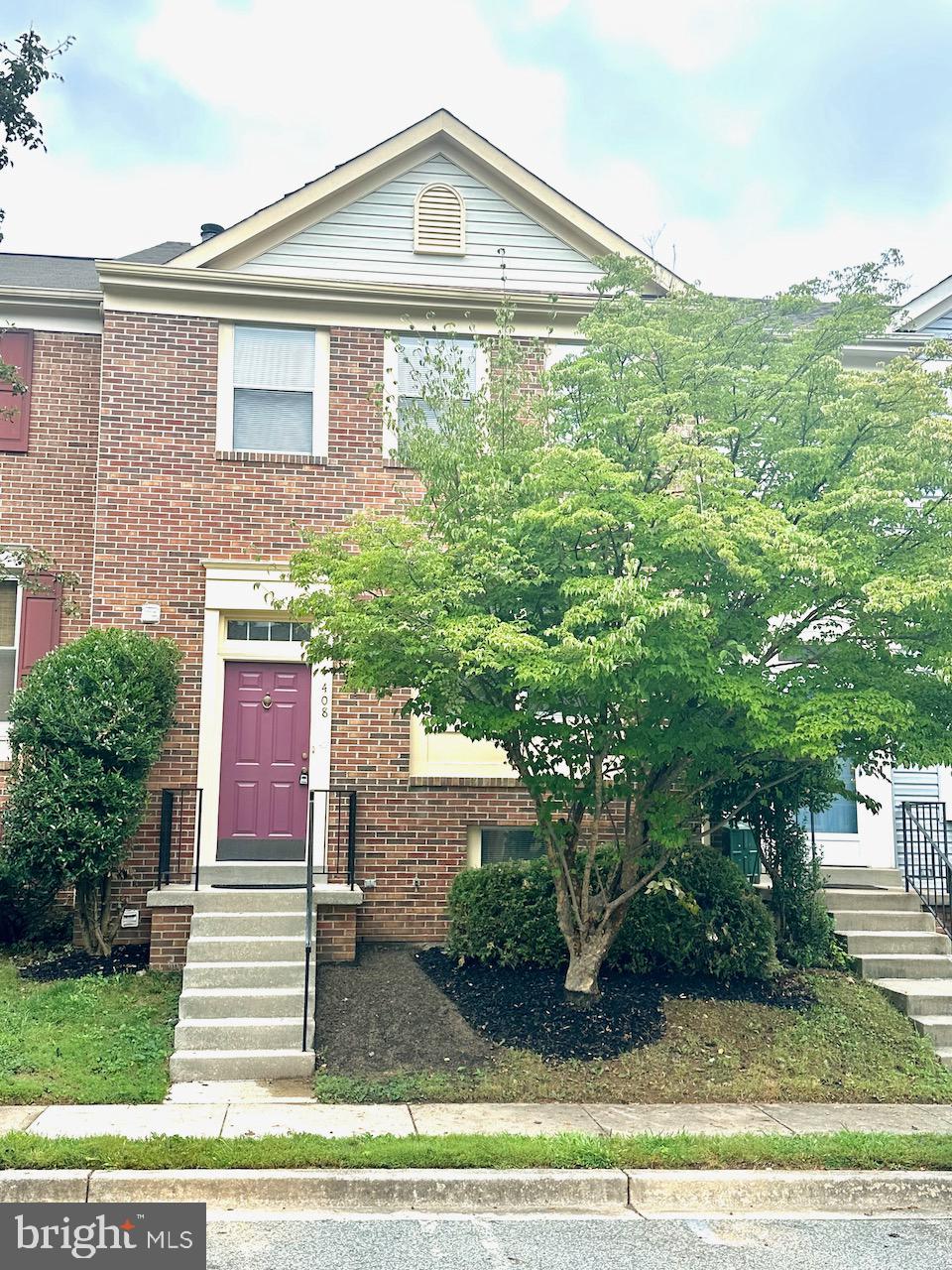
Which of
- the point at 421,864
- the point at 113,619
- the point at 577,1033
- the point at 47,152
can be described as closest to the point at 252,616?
the point at 113,619

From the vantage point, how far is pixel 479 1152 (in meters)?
6.16

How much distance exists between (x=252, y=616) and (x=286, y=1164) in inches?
246

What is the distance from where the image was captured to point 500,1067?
25.8ft

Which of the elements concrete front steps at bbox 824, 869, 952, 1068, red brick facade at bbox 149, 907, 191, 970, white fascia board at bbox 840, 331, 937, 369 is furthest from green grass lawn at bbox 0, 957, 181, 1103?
white fascia board at bbox 840, 331, 937, 369

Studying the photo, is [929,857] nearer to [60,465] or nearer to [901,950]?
Answer: [901,950]

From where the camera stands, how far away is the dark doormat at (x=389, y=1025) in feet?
26.1

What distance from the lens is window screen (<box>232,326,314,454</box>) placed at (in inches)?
460

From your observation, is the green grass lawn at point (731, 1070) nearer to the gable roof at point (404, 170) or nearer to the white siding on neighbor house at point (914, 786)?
the white siding on neighbor house at point (914, 786)

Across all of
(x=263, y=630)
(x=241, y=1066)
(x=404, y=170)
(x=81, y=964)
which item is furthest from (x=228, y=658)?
(x=404, y=170)

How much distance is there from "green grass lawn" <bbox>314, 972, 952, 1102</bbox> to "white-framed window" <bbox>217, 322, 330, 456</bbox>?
6460mm

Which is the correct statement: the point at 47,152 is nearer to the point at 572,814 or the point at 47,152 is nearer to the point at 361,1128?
the point at 572,814

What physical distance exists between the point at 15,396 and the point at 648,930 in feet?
27.1

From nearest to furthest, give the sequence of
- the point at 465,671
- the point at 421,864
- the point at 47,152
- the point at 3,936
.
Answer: the point at 465,671 < the point at 47,152 < the point at 3,936 < the point at 421,864

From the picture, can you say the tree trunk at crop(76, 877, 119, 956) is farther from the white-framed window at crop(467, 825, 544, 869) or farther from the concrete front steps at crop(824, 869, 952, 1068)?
the concrete front steps at crop(824, 869, 952, 1068)
